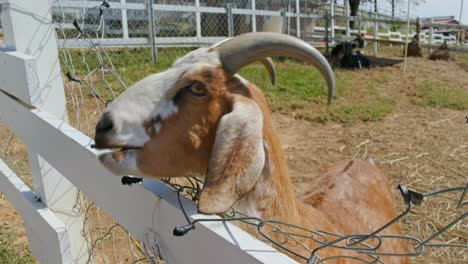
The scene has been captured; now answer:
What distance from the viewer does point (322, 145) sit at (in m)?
6.57

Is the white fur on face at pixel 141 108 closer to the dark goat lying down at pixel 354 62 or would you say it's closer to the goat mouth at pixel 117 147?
the goat mouth at pixel 117 147

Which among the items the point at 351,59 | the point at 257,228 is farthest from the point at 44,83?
the point at 351,59

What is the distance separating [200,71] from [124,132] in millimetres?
395

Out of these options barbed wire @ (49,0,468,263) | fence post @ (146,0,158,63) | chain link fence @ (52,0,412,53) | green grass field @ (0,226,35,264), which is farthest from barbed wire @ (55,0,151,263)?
fence post @ (146,0,158,63)

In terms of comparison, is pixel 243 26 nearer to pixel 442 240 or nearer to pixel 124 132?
pixel 442 240

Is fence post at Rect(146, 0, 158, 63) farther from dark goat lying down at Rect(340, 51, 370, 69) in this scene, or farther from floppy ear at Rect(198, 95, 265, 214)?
floppy ear at Rect(198, 95, 265, 214)

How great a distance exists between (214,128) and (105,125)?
0.43 metres

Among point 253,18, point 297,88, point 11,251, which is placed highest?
point 253,18

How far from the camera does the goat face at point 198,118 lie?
1688 mm

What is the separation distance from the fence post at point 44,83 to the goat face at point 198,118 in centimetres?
85

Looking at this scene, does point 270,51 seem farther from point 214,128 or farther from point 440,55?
point 440,55

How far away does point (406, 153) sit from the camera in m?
6.21

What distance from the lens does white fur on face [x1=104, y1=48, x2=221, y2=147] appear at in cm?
176

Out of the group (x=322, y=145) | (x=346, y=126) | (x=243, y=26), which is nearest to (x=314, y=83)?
(x=346, y=126)
